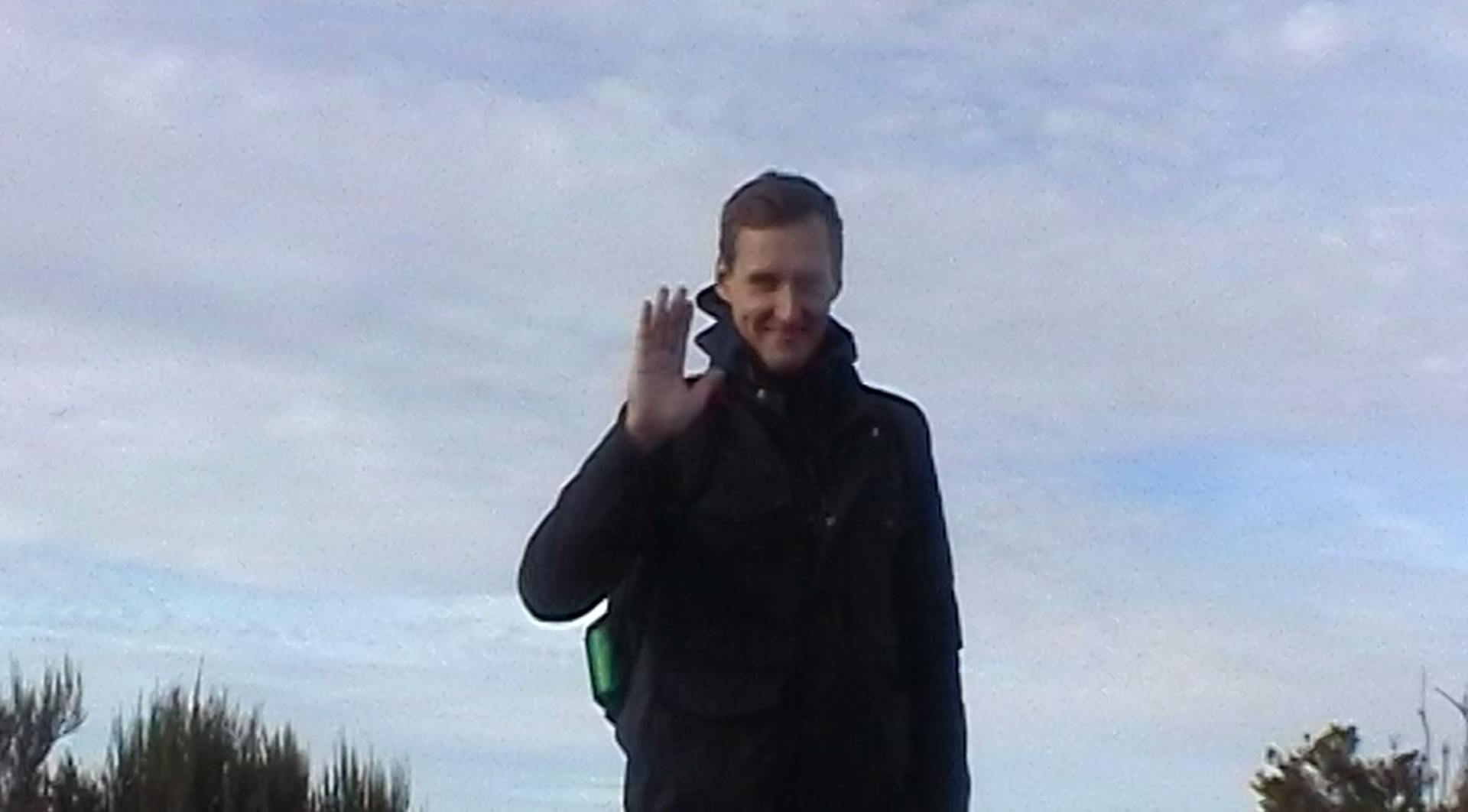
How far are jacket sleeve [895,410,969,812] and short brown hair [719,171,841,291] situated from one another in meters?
0.33

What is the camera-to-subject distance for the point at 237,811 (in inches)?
551

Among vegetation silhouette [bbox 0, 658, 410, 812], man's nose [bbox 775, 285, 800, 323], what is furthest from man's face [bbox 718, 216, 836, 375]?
vegetation silhouette [bbox 0, 658, 410, 812]

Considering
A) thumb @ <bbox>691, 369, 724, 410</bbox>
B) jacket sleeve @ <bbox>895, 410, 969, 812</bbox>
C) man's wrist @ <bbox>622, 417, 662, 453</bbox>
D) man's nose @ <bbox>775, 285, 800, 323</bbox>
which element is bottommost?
jacket sleeve @ <bbox>895, 410, 969, 812</bbox>

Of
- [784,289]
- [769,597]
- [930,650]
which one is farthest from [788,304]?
[930,650]

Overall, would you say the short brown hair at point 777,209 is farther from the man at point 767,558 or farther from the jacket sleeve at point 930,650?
the jacket sleeve at point 930,650

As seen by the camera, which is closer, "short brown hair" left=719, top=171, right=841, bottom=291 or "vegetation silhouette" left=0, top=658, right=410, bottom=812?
"short brown hair" left=719, top=171, right=841, bottom=291

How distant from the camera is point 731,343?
11.0 feet

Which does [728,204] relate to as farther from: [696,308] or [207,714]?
[207,714]

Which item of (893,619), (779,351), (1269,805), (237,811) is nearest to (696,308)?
(779,351)

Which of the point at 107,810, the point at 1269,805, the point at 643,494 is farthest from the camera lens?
the point at 1269,805

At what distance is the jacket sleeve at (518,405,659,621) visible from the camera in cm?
316

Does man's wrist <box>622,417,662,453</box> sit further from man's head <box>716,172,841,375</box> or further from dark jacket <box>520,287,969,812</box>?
man's head <box>716,172,841,375</box>

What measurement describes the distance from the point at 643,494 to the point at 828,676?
350mm

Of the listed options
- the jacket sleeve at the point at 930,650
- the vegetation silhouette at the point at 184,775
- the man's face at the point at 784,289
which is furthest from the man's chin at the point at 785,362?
the vegetation silhouette at the point at 184,775
